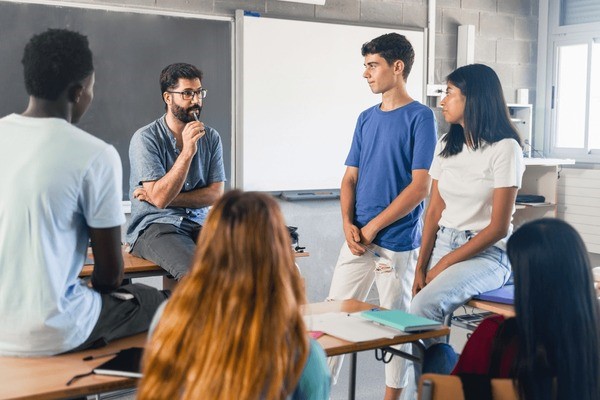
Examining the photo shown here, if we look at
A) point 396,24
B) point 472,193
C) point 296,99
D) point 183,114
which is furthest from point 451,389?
point 396,24

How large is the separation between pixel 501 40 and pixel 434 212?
330cm

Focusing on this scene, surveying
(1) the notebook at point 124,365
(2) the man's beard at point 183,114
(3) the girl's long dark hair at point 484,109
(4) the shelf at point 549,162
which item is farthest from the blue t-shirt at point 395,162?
(4) the shelf at point 549,162

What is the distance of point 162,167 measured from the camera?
2988 mm

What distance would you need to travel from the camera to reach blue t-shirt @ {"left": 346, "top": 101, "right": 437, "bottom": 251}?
10.1ft

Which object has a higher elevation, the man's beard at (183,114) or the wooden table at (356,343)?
the man's beard at (183,114)

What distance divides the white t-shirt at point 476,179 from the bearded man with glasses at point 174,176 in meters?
0.99

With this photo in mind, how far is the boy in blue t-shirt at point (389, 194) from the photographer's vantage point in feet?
10.00

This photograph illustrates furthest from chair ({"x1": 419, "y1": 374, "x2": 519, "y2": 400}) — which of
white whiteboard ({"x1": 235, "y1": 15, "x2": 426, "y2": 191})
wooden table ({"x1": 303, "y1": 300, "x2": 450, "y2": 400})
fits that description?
white whiteboard ({"x1": 235, "y1": 15, "x2": 426, "y2": 191})

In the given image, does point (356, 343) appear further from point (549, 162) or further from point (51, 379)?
point (549, 162)

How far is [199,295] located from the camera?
47.2 inches

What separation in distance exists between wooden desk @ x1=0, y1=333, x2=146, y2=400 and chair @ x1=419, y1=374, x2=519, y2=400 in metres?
0.72

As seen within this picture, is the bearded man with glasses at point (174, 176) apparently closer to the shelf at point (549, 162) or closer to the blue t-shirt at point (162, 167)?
the blue t-shirt at point (162, 167)

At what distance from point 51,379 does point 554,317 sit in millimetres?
1141

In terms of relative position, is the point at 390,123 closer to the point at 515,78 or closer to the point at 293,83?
the point at 293,83
